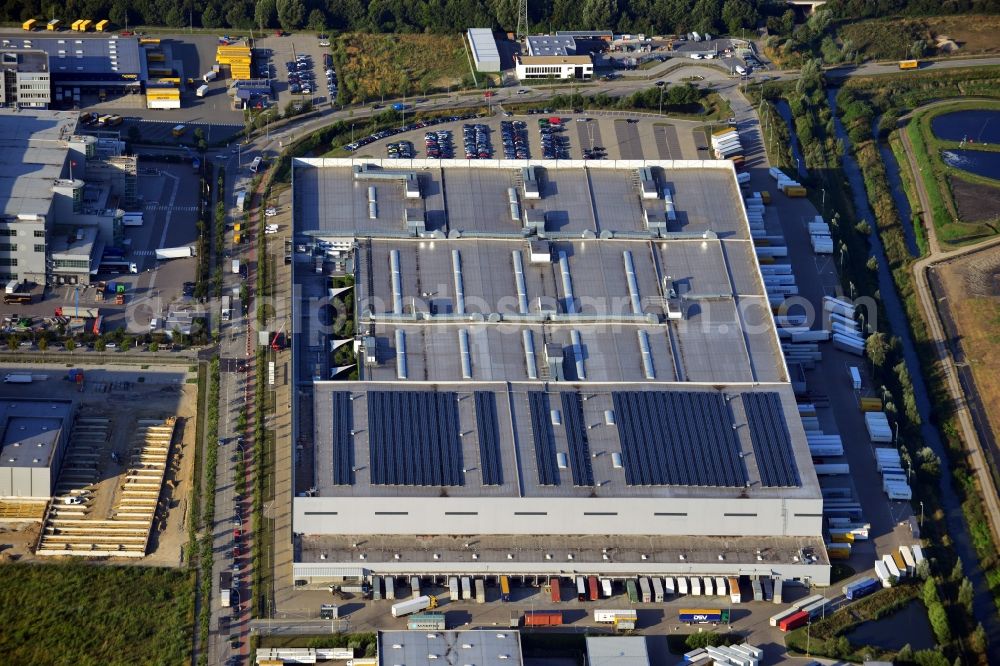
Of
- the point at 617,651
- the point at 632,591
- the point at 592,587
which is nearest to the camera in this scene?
the point at 617,651

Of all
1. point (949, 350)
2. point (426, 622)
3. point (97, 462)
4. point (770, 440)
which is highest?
point (949, 350)

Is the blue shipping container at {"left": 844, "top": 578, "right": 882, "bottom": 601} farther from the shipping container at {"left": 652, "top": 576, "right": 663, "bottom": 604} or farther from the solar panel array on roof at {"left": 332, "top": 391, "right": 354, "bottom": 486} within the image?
the solar panel array on roof at {"left": 332, "top": 391, "right": 354, "bottom": 486}

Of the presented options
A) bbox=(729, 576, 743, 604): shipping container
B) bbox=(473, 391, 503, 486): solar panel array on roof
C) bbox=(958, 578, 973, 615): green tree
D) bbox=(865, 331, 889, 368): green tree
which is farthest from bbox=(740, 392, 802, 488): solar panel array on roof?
bbox=(473, 391, 503, 486): solar panel array on roof

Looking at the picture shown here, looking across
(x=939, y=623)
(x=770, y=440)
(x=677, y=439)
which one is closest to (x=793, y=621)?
(x=939, y=623)

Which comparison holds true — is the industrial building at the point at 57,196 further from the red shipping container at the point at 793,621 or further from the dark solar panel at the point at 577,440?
the red shipping container at the point at 793,621

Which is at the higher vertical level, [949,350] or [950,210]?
[950,210]

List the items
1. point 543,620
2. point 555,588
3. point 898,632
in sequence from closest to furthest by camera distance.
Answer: point 543,620
point 898,632
point 555,588

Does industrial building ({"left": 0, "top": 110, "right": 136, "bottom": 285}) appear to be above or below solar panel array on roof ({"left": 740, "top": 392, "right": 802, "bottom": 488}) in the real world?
above

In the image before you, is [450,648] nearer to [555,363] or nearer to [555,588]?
[555,588]

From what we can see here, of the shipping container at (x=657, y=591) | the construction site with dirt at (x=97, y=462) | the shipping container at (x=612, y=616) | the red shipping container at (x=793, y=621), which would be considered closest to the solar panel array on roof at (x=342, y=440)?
the construction site with dirt at (x=97, y=462)
